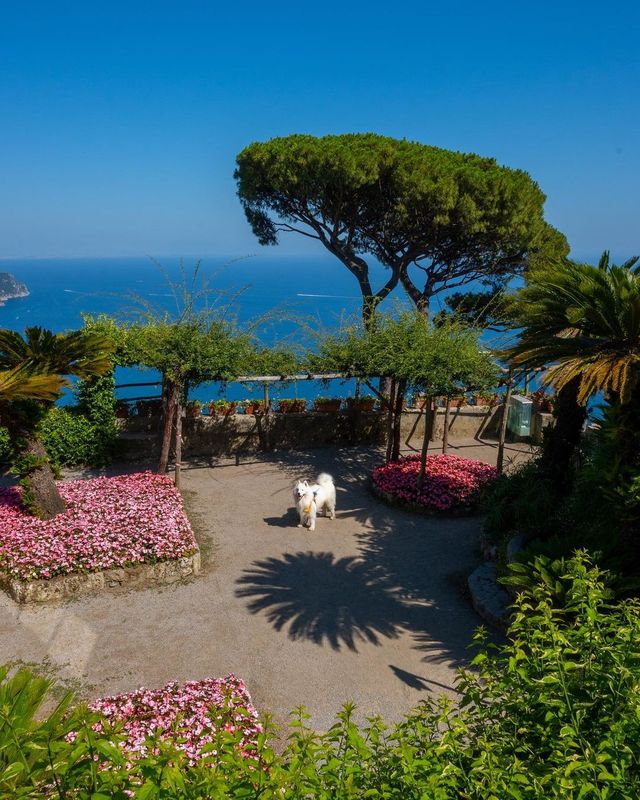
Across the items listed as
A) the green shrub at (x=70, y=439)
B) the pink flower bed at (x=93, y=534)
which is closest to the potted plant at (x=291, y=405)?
the green shrub at (x=70, y=439)

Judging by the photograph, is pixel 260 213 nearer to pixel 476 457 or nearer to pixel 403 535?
pixel 476 457

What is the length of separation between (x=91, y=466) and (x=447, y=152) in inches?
629

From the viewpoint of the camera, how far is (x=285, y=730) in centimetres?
663

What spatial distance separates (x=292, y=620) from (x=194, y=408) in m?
8.78

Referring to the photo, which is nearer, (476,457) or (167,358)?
(167,358)

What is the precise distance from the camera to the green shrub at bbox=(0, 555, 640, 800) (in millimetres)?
2742

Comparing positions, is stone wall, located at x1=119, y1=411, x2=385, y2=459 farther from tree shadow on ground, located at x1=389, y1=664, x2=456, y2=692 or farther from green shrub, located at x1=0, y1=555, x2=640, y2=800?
green shrub, located at x1=0, y1=555, x2=640, y2=800

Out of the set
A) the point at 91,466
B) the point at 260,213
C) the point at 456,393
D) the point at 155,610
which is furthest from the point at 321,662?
the point at 260,213

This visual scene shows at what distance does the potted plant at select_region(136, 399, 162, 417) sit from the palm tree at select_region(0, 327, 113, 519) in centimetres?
503

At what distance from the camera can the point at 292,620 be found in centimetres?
867

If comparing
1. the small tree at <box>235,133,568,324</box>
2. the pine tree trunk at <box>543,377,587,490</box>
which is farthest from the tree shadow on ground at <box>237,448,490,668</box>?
the small tree at <box>235,133,568,324</box>

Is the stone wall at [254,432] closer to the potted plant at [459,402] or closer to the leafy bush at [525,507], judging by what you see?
the potted plant at [459,402]

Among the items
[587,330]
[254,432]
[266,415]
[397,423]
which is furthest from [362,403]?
[587,330]

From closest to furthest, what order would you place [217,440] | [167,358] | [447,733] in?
1. [447,733]
2. [167,358]
3. [217,440]
